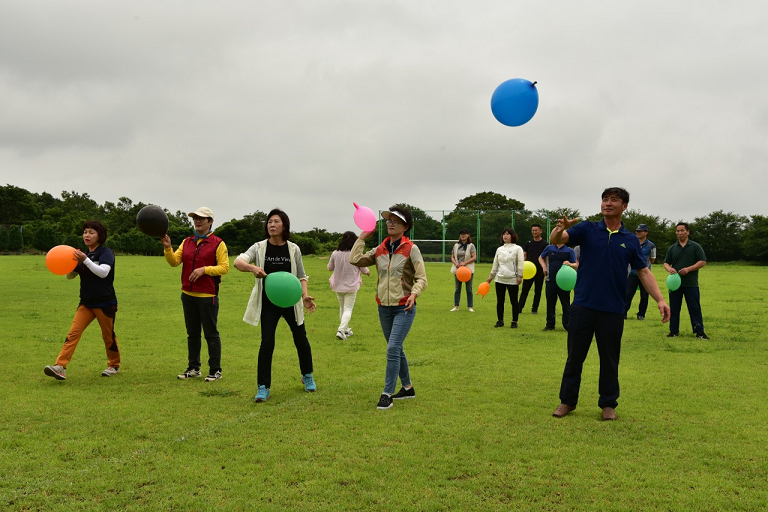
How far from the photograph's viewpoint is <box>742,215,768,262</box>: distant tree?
52.8 m

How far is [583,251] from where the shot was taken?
6.12m

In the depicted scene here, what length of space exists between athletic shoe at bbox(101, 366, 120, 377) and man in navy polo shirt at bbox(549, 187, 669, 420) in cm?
555

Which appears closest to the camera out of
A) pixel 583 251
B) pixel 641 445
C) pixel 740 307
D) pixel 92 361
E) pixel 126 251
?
pixel 641 445

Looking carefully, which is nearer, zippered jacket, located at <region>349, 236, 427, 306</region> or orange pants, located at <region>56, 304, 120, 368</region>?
zippered jacket, located at <region>349, 236, 427, 306</region>

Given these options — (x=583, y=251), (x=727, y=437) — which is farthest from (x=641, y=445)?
(x=583, y=251)

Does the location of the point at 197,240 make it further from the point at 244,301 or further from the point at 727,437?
the point at 244,301

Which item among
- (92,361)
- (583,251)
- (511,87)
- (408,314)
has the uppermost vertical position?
(511,87)

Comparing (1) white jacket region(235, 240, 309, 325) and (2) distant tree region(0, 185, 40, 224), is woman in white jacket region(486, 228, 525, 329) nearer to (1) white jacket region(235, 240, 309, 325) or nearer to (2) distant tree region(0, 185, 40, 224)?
(1) white jacket region(235, 240, 309, 325)

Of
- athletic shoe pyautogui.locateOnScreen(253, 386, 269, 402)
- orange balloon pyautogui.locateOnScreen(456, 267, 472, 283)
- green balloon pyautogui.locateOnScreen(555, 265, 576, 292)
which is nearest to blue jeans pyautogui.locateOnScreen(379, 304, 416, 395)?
athletic shoe pyautogui.locateOnScreen(253, 386, 269, 402)

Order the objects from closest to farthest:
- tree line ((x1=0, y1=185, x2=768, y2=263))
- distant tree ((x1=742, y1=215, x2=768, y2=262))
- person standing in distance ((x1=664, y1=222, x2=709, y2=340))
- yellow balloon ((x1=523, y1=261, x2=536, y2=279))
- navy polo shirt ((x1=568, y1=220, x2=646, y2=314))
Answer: navy polo shirt ((x1=568, y1=220, x2=646, y2=314)), person standing in distance ((x1=664, y1=222, x2=709, y2=340)), yellow balloon ((x1=523, y1=261, x2=536, y2=279)), tree line ((x1=0, y1=185, x2=768, y2=263)), distant tree ((x1=742, y1=215, x2=768, y2=262))

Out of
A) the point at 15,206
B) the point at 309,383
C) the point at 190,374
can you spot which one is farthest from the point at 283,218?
the point at 15,206

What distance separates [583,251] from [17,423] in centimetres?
567

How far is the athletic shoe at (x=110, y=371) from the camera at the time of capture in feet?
25.9

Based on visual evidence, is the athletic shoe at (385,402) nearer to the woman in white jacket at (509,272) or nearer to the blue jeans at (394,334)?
the blue jeans at (394,334)
